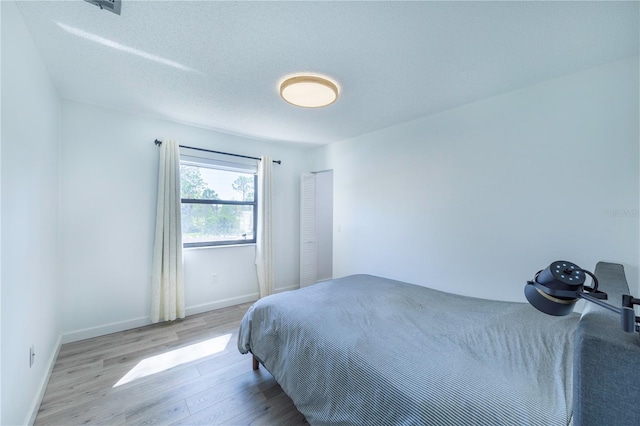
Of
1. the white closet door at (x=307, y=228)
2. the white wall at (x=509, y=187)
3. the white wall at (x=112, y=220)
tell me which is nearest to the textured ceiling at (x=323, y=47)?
the white wall at (x=509, y=187)

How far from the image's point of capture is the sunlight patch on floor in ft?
6.80

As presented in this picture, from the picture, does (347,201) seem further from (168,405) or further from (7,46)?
(7,46)

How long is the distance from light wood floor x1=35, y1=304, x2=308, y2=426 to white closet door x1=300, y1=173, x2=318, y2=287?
1.70 m

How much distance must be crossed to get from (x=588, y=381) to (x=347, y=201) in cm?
329

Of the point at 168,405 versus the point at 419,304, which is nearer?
the point at 168,405

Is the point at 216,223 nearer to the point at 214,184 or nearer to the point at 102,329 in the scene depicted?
the point at 214,184

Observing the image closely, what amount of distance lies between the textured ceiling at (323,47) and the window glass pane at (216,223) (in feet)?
4.56

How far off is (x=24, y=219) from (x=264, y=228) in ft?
7.96

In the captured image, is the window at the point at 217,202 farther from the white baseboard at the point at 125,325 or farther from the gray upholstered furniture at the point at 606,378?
the gray upholstered furniture at the point at 606,378

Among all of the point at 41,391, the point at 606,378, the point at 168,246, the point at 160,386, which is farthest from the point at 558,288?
the point at 168,246

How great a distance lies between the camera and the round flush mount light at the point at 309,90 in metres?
1.99

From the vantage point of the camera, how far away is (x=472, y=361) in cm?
124

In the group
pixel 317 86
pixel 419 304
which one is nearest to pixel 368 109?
pixel 317 86

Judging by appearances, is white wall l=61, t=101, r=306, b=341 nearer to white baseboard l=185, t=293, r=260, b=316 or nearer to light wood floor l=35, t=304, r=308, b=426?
white baseboard l=185, t=293, r=260, b=316
